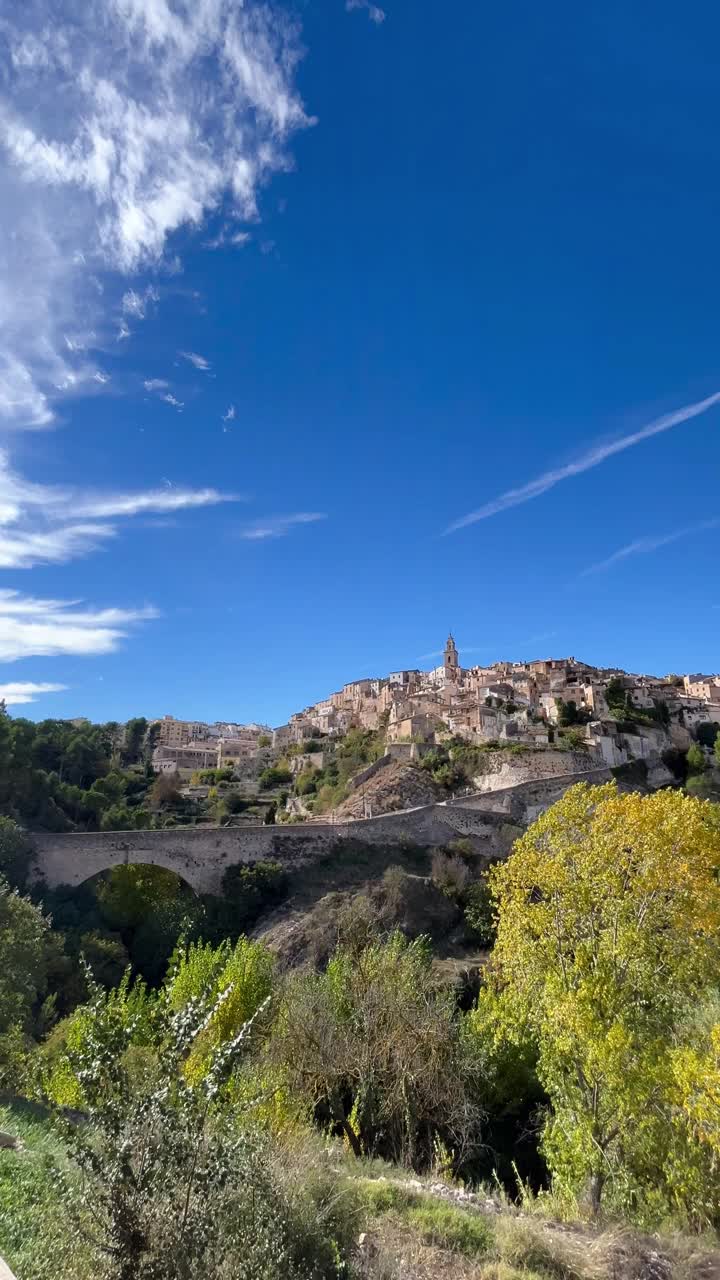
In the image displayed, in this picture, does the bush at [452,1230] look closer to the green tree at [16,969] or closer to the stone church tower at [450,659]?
the green tree at [16,969]

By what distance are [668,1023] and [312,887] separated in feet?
70.3

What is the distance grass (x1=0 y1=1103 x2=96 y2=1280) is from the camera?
14.1 ft

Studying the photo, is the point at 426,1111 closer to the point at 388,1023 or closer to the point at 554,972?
the point at 388,1023

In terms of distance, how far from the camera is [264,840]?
3288 cm

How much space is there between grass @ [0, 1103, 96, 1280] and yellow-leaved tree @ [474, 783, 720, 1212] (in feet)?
23.8

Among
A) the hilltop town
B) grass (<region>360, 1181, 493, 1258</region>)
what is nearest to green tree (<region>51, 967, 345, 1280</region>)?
grass (<region>360, 1181, 493, 1258</region>)

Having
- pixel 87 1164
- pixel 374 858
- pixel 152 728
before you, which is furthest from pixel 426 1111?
pixel 152 728

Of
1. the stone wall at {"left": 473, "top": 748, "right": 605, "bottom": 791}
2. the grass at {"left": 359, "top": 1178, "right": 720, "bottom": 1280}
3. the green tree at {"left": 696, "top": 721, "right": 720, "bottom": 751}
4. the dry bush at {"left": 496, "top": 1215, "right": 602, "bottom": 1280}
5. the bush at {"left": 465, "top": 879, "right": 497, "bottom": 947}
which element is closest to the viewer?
the grass at {"left": 359, "top": 1178, "right": 720, "bottom": 1280}

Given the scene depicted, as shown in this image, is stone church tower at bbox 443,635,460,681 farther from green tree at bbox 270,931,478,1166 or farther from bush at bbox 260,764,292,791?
green tree at bbox 270,931,478,1166

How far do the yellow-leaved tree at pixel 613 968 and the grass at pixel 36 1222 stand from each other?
7.26 metres

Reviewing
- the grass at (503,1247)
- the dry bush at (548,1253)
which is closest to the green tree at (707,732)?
the grass at (503,1247)

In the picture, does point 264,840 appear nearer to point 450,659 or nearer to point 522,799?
point 522,799

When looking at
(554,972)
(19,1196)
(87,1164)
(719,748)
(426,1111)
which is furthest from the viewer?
(719,748)

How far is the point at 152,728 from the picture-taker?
3460 inches
